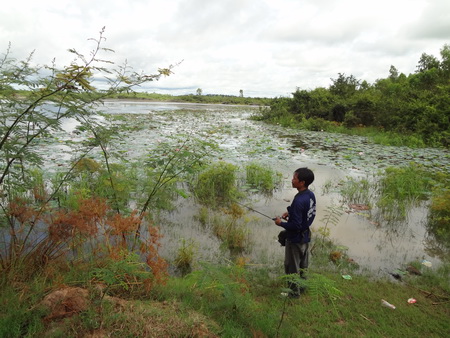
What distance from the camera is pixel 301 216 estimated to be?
11.2ft

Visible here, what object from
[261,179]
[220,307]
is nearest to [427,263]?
[220,307]

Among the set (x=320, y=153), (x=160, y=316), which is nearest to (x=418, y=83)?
(x=320, y=153)

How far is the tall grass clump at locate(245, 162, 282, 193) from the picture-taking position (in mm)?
7675

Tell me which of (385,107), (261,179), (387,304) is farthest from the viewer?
(385,107)

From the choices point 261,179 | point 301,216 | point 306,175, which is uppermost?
point 306,175

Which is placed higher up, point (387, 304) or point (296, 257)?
point (296, 257)

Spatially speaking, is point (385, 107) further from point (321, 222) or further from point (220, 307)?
point (220, 307)

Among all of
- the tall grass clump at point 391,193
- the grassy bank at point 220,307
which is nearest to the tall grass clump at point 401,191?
the tall grass clump at point 391,193

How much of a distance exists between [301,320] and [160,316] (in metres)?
1.65

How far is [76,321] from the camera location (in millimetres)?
2096

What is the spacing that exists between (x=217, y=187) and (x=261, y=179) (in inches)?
55.4

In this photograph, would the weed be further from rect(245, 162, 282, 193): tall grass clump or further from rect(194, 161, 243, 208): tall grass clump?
rect(245, 162, 282, 193): tall grass clump

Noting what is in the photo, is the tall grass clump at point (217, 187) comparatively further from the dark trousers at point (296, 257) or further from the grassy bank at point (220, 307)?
the dark trousers at point (296, 257)

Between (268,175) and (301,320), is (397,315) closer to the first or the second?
(301,320)
